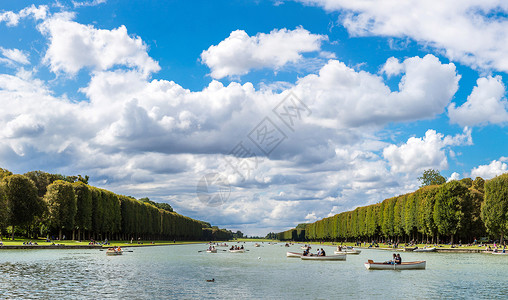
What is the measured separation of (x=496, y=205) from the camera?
107m

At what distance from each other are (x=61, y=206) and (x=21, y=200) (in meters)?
10.6

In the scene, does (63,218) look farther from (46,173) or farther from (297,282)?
(297,282)

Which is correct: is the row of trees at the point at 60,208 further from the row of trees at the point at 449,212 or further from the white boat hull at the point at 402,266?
the row of trees at the point at 449,212

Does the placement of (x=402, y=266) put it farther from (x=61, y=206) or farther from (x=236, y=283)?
(x=61, y=206)

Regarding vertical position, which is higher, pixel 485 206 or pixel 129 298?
pixel 485 206

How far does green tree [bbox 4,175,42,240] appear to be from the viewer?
11038cm

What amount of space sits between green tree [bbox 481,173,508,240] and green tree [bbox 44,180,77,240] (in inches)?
3912

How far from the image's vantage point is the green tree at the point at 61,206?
118 m

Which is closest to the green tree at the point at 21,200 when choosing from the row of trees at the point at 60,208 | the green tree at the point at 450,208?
the row of trees at the point at 60,208

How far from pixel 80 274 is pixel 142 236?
482ft

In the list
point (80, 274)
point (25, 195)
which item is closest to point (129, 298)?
point (80, 274)

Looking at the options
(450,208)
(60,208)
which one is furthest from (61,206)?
(450,208)

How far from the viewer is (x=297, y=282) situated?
160 feet

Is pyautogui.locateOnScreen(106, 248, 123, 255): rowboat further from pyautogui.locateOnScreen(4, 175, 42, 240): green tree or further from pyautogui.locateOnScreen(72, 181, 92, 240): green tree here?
pyautogui.locateOnScreen(72, 181, 92, 240): green tree
